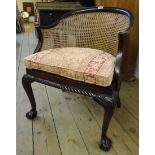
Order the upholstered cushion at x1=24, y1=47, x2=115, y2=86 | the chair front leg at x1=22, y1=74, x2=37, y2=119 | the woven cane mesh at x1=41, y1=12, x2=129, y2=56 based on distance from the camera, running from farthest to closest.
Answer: the woven cane mesh at x1=41, y1=12, x2=129, y2=56
the chair front leg at x1=22, y1=74, x2=37, y2=119
the upholstered cushion at x1=24, y1=47, x2=115, y2=86

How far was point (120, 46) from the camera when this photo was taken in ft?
4.17

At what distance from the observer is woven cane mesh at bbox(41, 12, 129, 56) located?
64.9 inches

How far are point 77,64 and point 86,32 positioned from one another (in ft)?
1.72

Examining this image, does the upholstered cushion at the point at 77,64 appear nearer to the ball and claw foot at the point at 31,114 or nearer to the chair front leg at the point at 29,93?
the chair front leg at the point at 29,93

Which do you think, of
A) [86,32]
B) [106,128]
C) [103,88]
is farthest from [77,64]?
[86,32]

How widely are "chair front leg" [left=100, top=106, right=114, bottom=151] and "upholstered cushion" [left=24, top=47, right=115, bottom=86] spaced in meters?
0.16

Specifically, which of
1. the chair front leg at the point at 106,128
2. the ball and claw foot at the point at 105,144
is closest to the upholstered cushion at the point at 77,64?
the chair front leg at the point at 106,128

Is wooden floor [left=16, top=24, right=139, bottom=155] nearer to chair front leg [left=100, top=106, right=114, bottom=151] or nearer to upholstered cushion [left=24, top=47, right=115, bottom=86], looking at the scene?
chair front leg [left=100, top=106, right=114, bottom=151]

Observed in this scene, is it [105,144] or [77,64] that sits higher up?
[77,64]

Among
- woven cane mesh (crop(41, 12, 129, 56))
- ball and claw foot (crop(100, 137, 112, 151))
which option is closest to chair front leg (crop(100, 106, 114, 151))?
ball and claw foot (crop(100, 137, 112, 151))

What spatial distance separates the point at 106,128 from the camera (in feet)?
4.20

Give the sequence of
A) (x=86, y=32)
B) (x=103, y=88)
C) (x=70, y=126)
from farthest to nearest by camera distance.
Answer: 1. (x=86, y=32)
2. (x=70, y=126)
3. (x=103, y=88)

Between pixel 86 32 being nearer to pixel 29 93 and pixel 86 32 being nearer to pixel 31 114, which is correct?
pixel 29 93
